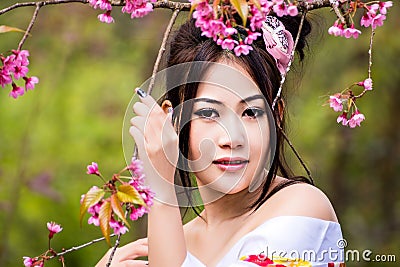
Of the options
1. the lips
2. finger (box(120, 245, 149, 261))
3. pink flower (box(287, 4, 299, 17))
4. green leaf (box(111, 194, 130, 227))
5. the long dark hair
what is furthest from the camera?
finger (box(120, 245, 149, 261))

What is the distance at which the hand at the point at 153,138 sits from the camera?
140 cm

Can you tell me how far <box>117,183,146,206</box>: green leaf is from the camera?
3.89 ft

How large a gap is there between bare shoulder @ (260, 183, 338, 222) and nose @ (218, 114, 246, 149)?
0.52ft

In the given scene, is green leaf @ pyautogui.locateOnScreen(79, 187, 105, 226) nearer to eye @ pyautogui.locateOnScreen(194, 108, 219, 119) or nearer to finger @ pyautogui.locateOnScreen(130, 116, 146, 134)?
finger @ pyautogui.locateOnScreen(130, 116, 146, 134)

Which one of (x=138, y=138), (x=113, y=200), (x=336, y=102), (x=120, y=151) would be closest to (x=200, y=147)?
(x=138, y=138)

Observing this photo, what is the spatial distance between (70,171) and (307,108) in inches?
52.4

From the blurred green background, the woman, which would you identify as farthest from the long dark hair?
the blurred green background

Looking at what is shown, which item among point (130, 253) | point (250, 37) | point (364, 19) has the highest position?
point (364, 19)

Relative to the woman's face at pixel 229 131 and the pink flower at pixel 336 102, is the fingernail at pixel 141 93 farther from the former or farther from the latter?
the pink flower at pixel 336 102

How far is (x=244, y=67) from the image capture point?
158 cm

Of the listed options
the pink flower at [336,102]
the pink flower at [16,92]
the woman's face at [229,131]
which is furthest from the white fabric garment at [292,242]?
the pink flower at [16,92]

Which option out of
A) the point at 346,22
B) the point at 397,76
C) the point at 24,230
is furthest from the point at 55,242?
the point at 346,22

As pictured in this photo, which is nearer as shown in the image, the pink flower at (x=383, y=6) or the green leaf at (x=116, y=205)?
the green leaf at (x=116, y=205)

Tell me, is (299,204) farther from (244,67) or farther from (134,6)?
(134,6)
